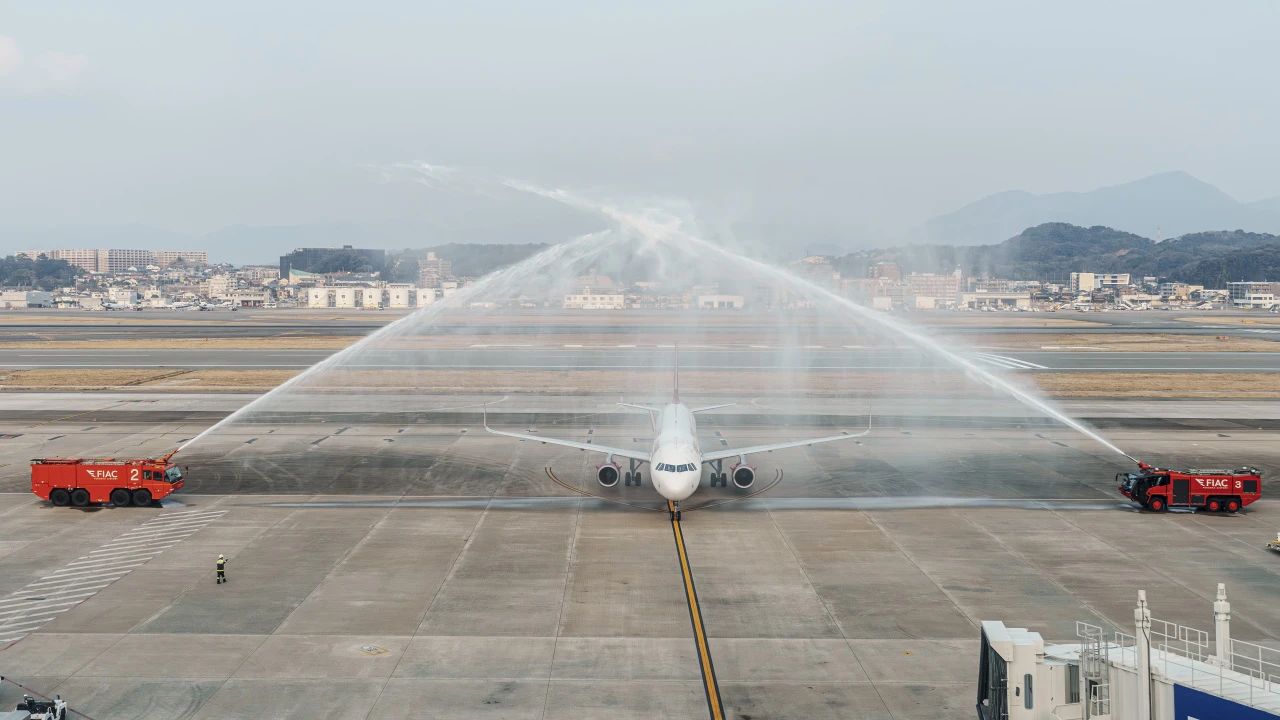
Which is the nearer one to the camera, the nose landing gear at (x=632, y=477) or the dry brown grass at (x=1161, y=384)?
the nose landing gear at (x=632, y=477)

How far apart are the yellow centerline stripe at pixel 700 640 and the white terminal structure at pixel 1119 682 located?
747cm

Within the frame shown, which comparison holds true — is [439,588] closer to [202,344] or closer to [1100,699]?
[1100,699]

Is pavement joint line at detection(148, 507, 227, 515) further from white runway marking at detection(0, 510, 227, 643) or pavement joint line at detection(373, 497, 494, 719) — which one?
pavement joint line at detection(373, 497, 494, 719)

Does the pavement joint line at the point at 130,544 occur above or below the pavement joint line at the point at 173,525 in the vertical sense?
below

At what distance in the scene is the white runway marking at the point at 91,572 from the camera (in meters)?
33.7

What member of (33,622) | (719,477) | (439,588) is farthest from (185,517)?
(719,477)

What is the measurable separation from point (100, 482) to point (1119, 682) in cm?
4822

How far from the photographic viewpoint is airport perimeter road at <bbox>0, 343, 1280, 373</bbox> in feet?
385

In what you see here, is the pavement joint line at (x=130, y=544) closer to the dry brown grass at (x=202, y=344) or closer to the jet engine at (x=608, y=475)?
the jet engine at (x=608, y=475)

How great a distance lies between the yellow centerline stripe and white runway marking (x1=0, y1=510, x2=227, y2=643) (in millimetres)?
22142

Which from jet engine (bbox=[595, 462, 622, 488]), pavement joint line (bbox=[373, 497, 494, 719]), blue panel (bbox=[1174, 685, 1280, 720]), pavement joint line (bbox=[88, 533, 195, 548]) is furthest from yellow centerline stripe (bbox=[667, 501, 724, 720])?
pavement joint line (bbox=[88, 533, 195, 548])

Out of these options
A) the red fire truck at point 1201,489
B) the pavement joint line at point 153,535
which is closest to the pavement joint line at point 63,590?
the pavement joint line at point 153,535

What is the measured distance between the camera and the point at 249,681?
92.6 feet

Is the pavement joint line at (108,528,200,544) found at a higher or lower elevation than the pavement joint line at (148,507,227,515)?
lower
